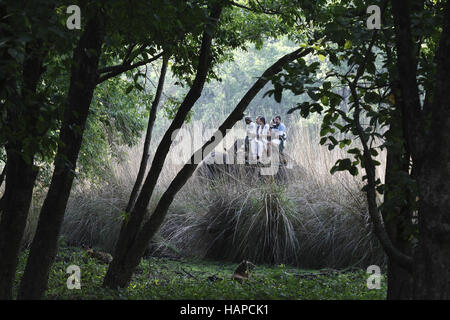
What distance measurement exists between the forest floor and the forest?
34 millimetres

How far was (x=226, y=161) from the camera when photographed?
11.4 meters

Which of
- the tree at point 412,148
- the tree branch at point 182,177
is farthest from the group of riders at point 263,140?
the tree at point 412,148

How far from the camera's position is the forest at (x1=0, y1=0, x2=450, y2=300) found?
275 centimetres

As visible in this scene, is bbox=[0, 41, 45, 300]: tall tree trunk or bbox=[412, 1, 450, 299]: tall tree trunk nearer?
bbox=[412, 1, 450, 299]: tall tree trunk

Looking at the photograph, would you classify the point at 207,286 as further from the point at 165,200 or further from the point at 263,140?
the point at 263,140

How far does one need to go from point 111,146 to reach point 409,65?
901 cm

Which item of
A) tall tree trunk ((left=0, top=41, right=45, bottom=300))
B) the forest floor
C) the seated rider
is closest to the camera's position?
tall tree trunk ((left=0, top=41, right=45, bottom=300))

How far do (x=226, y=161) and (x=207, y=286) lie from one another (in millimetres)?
6070

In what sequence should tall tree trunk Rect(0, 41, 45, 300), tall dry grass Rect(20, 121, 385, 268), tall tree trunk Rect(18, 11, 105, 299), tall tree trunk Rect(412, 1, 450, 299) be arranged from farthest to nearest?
tall dry grass Rect(20, 121, 385, 268)
tall tree trunk Rect(18, 11, 105, 299)
tall tree trunk Rect(0, 41, 45, 300)
tall tree trunk Rect(412, 1, 450, 299)

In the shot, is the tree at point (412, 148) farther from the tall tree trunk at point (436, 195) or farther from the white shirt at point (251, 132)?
the white shirt at point (251, 132)

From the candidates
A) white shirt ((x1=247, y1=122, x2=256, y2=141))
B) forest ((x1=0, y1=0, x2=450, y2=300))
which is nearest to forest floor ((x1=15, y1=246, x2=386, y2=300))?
forest ((x1=0, y1=0, x2=450, y2=300))

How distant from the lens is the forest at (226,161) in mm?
2748

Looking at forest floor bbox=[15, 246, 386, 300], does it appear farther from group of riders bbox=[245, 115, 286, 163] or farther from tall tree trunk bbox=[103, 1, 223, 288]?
group of riders bbox=[245, 115, 286, 163]

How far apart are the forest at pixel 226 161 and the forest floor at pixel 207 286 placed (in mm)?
34
